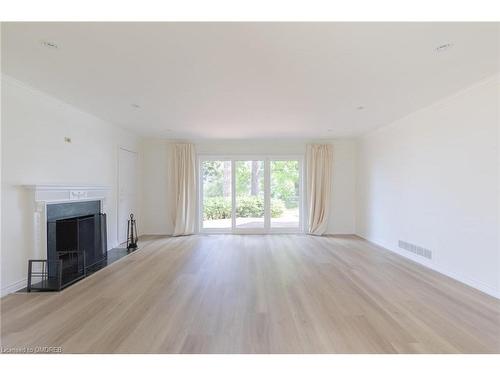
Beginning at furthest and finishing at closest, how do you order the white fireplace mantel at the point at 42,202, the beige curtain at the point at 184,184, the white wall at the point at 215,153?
the white wall at the point at 215,153 → the beige curtain at the point at 184,184 → the white fireplace mantel at the point at 42,202

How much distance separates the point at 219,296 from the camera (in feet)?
9.45

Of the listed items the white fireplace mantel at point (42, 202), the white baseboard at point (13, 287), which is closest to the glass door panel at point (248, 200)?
the white fireplace mantel at point (42, 202)

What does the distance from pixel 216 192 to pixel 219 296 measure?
161 inches

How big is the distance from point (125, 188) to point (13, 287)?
303 centimetres

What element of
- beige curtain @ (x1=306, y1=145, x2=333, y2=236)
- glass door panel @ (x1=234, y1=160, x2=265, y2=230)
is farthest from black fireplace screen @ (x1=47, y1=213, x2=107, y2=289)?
beige curtain @ (x1=306, y1=145, x2=333, y2=236)

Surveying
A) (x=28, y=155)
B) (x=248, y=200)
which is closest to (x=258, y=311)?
(x=28, y=155)

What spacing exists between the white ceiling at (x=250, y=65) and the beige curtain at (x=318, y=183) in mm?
2363

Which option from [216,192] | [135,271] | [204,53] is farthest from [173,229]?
[204,53]

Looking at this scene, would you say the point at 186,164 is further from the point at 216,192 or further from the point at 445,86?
the point at 445,86

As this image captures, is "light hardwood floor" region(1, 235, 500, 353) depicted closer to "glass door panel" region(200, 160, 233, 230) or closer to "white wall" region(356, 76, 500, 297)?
"white wall" region(356, 76, 500, 297)

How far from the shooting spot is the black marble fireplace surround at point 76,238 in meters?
3.44

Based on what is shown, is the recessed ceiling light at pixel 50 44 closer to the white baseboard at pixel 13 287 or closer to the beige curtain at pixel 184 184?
the white baseboard at pixel 13 287
